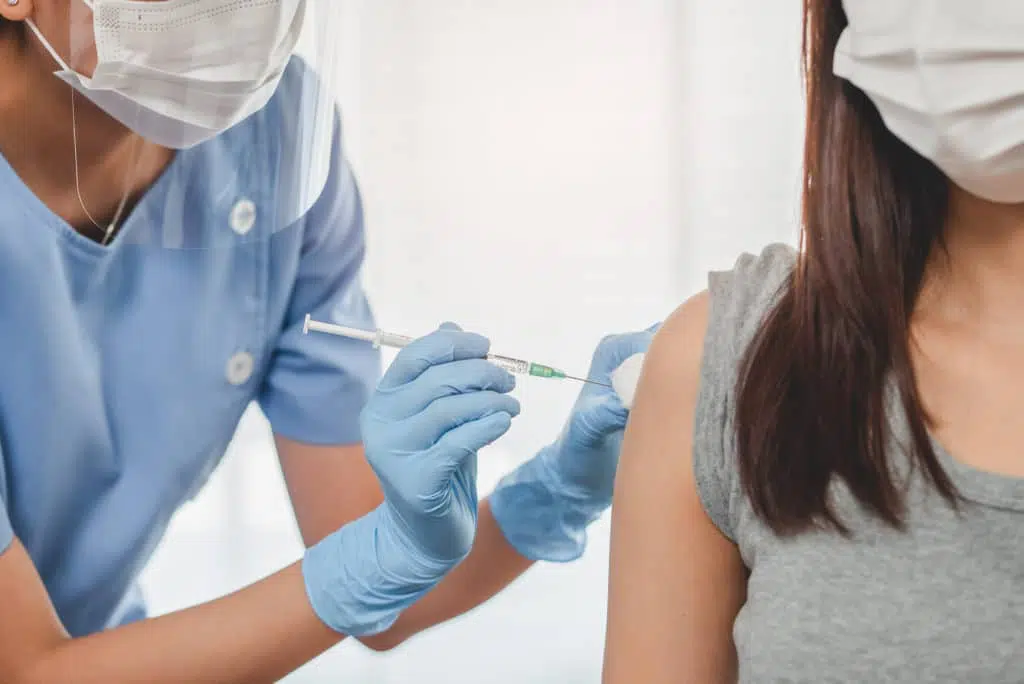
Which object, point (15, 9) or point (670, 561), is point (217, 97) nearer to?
point (15, 9)

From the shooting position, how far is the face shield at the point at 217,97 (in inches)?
42.4

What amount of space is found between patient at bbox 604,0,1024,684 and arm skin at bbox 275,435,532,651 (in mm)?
520

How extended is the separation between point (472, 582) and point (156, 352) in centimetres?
50

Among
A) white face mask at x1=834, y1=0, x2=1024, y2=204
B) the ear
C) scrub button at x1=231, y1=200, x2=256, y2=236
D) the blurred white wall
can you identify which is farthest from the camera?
the blurred white wall

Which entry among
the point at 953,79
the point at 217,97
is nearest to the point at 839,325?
the point at 953,79

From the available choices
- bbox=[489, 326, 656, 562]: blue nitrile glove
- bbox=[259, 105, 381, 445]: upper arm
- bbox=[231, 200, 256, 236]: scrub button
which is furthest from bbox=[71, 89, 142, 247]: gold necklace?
bbox=[489, 326, 656, 562]: blue nitrile glove

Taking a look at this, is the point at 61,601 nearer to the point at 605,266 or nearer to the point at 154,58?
the point at 154,58

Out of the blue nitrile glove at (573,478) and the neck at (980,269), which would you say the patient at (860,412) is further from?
the blue nitrile glove at (573,478)

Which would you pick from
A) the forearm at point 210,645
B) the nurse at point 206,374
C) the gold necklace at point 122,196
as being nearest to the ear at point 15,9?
the nurse at point 206,374

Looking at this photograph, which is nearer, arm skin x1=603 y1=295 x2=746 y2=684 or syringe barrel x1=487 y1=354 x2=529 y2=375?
arm skin x1=603 y1=295 x2=746 y2=684

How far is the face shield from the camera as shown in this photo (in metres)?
1.08

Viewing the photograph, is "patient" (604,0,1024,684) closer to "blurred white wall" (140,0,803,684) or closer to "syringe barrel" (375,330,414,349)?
"syringe barrel" (375,330,414,349)

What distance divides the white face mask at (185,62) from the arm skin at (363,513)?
471 mm

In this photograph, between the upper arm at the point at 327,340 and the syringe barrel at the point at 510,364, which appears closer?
the syringe barrel at the point at 510,364
